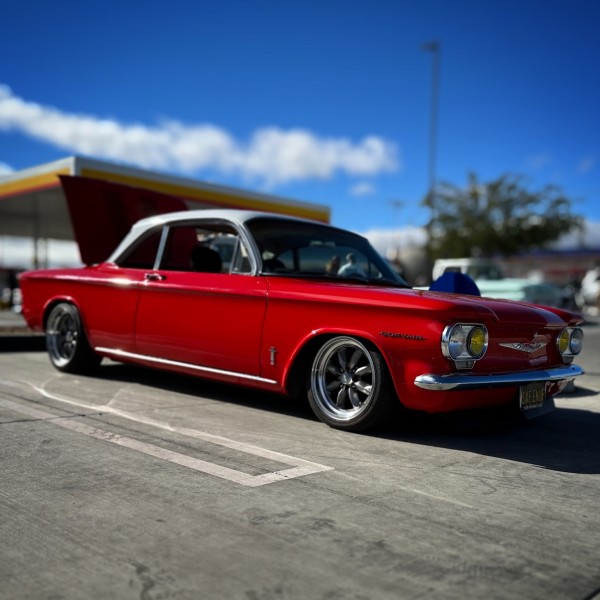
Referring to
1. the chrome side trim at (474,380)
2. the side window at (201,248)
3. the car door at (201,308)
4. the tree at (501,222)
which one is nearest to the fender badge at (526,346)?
the chrome side trim at (474,380)

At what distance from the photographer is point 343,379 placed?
14.2 feet

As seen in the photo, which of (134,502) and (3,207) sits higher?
(3,207)

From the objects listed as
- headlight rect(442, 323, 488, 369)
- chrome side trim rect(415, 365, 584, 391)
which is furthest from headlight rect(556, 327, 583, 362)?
headlight rect(442, 323, 488, 369)

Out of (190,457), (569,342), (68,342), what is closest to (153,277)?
(68,342)

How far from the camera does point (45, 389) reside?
18.1 ft

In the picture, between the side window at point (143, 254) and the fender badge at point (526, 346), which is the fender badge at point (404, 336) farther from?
the side window at point (143, 254)

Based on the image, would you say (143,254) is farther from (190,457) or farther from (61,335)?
(190,457)

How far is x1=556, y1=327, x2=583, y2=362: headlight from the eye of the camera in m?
4.58

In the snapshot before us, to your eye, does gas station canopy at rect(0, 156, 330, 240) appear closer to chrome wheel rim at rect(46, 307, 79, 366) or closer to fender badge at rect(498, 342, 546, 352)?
chrome wheel rim at rect(46, 307, 79, 366)

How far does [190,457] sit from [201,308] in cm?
166

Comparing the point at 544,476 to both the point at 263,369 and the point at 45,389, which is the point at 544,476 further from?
the point at 45,389

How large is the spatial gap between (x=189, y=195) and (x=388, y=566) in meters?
15.2

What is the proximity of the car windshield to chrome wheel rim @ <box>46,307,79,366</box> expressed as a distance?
2335 millimetres

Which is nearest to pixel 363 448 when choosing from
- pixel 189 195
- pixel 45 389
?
pixel 45 389
